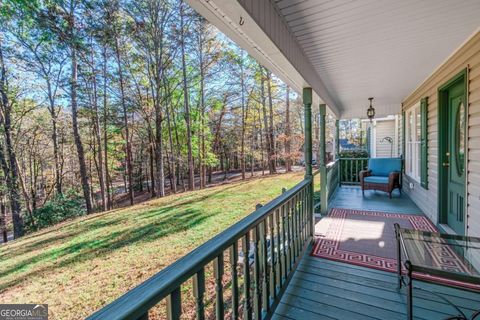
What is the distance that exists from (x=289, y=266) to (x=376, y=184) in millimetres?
4675

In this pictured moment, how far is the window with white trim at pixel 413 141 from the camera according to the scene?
4954mm

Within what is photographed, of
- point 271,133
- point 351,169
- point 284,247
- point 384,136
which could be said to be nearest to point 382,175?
point 351,169

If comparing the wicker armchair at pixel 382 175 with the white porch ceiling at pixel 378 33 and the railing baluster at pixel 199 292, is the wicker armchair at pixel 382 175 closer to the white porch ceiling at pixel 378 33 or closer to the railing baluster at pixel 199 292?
the white porch ceiling at pixel 378 33

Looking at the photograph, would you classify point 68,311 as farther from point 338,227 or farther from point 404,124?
point 404,124

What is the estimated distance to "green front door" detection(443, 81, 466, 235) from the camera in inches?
114

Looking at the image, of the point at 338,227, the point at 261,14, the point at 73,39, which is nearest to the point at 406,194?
the point at 338,227

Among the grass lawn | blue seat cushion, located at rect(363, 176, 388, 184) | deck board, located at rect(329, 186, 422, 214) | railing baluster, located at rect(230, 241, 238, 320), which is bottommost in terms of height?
the grass lawn

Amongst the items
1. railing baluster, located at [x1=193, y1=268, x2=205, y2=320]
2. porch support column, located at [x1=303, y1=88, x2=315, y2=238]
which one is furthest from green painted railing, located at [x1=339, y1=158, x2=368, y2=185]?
railing baluster, located at [x1=193, y1=268, x2=205, y2=320]

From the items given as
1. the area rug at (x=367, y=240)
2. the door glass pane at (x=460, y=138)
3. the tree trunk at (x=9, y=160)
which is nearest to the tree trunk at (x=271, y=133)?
the area rug at (x=367, y=240)

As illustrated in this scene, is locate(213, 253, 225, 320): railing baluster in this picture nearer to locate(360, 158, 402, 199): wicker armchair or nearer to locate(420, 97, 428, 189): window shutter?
locate(420, 97, 428, 189): window shutter

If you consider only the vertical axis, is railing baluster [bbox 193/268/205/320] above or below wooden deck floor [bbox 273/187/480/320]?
above

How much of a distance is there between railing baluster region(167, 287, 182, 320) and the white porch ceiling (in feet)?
6.25

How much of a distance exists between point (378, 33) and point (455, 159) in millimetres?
2146

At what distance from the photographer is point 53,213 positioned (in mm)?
9422
